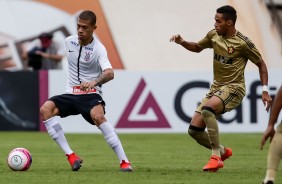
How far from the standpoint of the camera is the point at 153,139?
1981cm

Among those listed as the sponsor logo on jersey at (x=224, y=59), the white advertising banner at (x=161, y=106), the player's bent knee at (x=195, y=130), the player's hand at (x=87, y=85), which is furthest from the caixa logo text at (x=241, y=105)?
the player's hand at (x=87, y=85)

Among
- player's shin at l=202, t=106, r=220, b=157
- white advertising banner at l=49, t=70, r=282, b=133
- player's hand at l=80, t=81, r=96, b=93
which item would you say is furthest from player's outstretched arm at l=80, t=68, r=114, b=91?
white advertising banner at l=49, t=70, r=282, b=133

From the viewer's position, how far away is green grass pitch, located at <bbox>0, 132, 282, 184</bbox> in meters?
11.0

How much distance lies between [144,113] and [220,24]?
30.1 ft

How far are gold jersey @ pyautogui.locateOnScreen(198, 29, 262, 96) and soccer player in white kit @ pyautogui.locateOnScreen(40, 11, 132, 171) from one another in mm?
1554

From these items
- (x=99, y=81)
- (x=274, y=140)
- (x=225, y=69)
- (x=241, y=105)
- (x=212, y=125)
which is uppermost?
(x=99, y=81)

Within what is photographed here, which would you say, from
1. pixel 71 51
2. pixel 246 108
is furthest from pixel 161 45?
pixel 71 51

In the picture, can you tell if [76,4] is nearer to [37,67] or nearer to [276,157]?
[37,67]

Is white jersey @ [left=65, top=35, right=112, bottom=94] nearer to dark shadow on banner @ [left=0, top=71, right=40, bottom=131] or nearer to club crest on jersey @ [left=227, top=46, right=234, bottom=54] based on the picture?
club crest on jersey @ [left=227, top=46, right=234, bottom=54]

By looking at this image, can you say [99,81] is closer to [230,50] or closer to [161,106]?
[230,50]

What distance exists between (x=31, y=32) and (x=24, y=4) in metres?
1.07

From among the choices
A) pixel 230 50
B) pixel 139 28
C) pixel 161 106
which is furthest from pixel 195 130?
pixel 139 28

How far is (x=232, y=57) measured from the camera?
12625 millimetres

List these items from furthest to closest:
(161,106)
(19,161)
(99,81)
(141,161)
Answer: (161,106) → (141,161) → (19,161) → (99,81)
